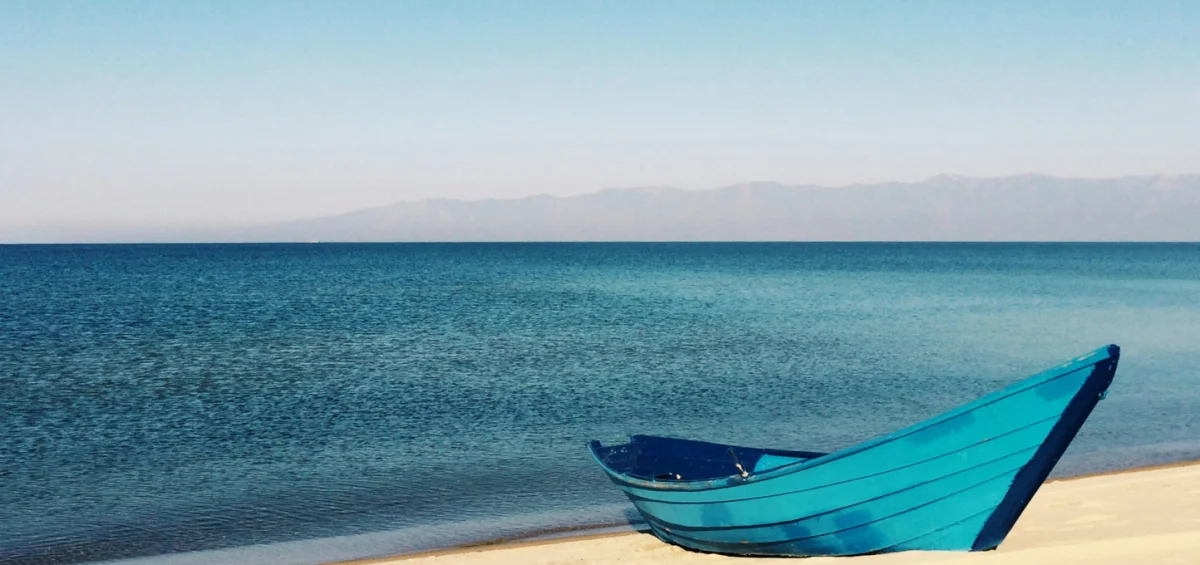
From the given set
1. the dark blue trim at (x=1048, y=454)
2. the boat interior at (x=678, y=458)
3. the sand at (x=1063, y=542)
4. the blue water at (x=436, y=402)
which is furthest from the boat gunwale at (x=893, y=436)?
the blue water at (x=436, y=402)

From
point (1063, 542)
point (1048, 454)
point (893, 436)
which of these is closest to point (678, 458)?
point (893, 436)

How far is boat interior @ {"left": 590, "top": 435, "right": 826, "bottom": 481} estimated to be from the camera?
13.1 meters

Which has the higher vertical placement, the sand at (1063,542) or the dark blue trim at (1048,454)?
the dark blue trim at (1048,454)

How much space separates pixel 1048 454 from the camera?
9500mm

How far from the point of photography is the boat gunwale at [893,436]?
886cm

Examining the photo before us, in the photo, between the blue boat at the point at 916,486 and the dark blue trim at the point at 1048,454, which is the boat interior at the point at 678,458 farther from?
the dark blue trim at the point at 1048,454

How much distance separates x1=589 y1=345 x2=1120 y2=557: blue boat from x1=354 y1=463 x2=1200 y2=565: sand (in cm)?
24

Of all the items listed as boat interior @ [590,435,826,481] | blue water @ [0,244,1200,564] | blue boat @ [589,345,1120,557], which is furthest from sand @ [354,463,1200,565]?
blue water @ [0,244,1200,564]

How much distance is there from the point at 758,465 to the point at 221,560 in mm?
7199

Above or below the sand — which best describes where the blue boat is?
above

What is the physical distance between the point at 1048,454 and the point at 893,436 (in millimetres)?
1439

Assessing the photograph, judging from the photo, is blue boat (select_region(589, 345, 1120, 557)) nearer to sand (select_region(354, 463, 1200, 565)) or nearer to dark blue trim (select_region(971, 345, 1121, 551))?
dark blue trim (select_region(971, 345, 1121, 551))

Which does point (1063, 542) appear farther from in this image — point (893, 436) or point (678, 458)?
point (678, 458)

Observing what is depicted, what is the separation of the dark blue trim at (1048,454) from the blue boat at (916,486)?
1 cm
